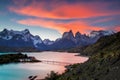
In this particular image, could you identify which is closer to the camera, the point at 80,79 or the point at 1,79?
the point at 80,79

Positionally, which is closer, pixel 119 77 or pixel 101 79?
pixel 119 77

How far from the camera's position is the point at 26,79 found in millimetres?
108312

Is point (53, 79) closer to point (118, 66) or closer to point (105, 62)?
point (105, 62)

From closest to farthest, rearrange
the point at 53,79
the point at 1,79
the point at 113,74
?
the point at 113,74 → the point at 53,79 → the point at 1,79

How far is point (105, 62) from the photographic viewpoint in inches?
2303

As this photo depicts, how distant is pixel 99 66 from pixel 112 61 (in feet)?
11.1

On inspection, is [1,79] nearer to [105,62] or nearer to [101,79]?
[105,62]

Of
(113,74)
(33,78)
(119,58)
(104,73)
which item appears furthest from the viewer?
(33,78)

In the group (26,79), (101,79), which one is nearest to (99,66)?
(101,79)

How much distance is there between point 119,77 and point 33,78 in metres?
63.7

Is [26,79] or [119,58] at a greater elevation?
[119,58]

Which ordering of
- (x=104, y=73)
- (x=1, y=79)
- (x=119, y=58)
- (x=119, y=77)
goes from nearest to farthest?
(x=119, y=77) < (x=104, y=73) < (x=119, y=58) < (x=1, y=79)

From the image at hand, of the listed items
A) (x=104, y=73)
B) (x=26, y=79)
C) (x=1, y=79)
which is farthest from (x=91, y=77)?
(x=1, y=79)

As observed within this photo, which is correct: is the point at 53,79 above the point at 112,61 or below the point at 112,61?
below
